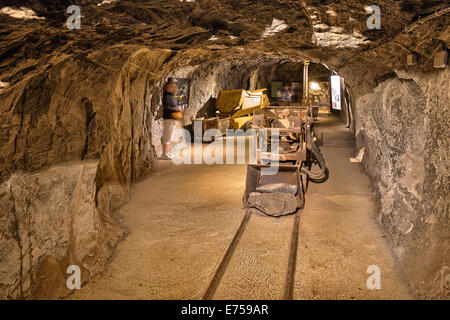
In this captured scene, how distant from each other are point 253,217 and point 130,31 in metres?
3.79

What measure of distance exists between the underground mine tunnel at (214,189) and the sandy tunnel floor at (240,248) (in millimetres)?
26

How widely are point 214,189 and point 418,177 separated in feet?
14.5

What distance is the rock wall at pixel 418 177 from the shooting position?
3.39m

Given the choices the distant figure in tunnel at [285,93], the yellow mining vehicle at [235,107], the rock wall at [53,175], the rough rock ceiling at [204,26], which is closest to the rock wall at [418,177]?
the rough rock ceiling at [204,26]

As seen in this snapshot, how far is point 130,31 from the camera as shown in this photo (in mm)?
3473

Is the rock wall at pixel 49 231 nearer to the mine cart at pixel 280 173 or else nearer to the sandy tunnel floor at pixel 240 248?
the sandy tunnel floor at pixel 240 248

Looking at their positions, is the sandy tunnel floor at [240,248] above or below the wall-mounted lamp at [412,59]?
below

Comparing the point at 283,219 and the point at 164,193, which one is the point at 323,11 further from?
the point at 164,193

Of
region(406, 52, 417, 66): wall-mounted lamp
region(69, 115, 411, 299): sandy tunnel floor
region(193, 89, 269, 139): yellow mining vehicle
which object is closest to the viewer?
region(406, 52, 417, 66): wall-mounted lamp

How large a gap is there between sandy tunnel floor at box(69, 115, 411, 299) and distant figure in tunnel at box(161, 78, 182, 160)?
3.41 meters

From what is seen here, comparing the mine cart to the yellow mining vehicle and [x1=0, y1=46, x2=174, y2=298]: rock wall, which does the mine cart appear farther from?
the yellow mining vehicle

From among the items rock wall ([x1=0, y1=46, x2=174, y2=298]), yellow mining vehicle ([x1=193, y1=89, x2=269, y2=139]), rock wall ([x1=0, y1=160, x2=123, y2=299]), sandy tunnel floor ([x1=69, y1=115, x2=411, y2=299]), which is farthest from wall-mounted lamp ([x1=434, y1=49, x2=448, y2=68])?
yellow mining vehicle ([x1=193, y1=89, x2=269, y2=139])

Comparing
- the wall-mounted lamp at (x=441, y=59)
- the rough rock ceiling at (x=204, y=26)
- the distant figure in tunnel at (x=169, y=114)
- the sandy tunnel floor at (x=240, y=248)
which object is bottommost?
the sandy tunnel floor at (x=240, y=248)

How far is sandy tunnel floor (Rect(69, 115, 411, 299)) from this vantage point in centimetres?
400
